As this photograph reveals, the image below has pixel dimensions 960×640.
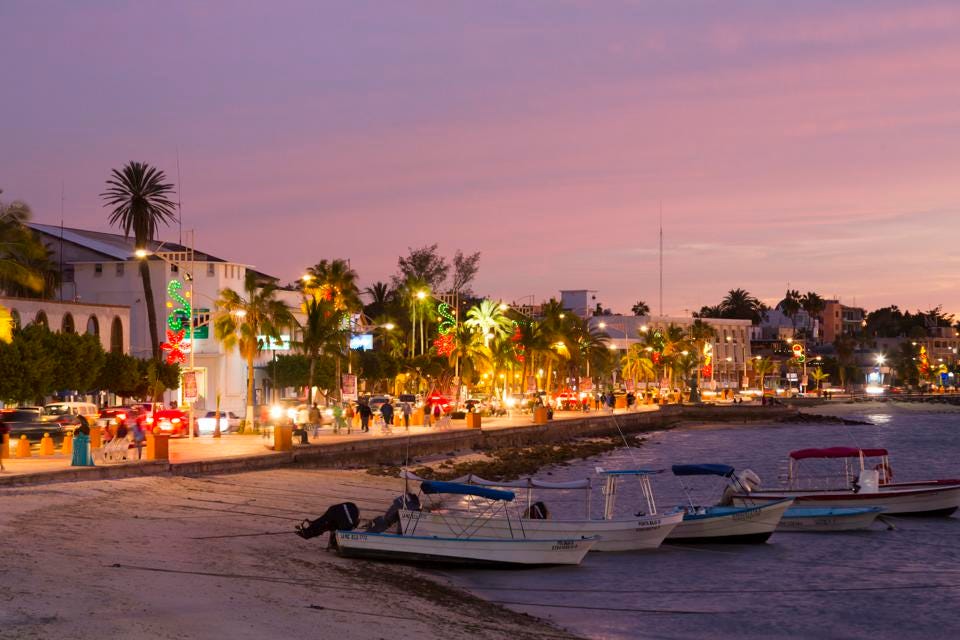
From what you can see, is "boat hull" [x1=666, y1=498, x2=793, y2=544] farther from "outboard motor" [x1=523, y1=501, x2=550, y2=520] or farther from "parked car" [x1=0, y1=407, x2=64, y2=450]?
"parked car" [x1=0, y1=407, x2=64, y2=450]

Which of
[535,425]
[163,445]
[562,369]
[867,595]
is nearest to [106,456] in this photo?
[163,445]

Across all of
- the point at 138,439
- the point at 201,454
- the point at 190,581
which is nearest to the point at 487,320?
the point at 201,454

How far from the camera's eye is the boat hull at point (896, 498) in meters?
39.5

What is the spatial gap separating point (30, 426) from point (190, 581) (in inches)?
1244

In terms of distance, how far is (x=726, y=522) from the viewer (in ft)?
111

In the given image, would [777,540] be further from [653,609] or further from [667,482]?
[667,482]

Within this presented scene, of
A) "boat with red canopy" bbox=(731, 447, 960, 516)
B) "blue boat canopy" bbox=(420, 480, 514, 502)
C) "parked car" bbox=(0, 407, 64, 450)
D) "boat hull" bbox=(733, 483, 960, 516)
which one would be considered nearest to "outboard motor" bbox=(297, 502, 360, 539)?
"blue boat canopy" bbox=(420, 480, 514, 502)

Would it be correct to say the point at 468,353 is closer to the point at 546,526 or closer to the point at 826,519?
the point at 826,519

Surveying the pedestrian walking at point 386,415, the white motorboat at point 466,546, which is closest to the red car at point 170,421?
the pedestrian walking at point 386,415

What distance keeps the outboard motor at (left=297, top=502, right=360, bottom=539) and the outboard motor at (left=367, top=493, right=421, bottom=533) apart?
19.5 inches

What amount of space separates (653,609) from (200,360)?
7966 cm

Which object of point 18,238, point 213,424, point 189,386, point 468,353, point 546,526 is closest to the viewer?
point 546,526

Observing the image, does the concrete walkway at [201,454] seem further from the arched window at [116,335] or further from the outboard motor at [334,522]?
the arched window at [116,335]

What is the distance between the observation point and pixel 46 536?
23609 mm
